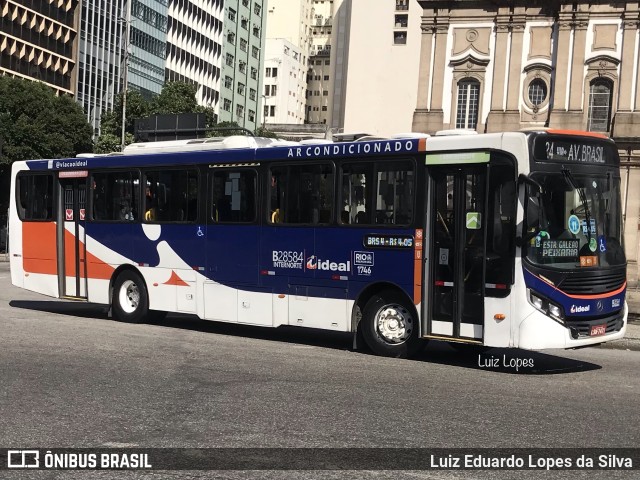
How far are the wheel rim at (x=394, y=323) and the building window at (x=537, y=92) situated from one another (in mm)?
44308

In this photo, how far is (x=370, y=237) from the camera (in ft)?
49.5

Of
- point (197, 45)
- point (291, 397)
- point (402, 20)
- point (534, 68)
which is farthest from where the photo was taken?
point (197, 45)

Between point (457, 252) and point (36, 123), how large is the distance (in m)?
48.9

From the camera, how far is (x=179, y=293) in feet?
59.4

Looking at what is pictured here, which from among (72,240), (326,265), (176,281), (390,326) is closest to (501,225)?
(390,326)

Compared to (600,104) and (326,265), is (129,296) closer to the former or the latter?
(326,265)

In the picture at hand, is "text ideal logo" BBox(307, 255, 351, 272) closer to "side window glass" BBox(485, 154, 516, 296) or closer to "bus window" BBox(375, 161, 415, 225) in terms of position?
"bus window" BBox(375, 161, 415, 225)

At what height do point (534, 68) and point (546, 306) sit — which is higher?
point (534, 68)

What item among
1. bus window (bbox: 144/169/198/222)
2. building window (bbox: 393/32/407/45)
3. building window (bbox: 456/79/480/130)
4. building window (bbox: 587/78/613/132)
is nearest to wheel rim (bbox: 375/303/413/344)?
bus window (bbox: 144/169/198/222)

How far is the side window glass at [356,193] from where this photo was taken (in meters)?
15.2

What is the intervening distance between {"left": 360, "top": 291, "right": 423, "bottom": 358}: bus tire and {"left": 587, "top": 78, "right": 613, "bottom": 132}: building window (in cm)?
4366

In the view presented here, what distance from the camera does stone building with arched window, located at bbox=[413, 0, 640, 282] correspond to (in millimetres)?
55625

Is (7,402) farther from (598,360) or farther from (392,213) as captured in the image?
(598,360)

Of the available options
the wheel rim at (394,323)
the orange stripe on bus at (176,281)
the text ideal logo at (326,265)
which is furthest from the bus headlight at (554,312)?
the orange stripe on bus at (176,281)
